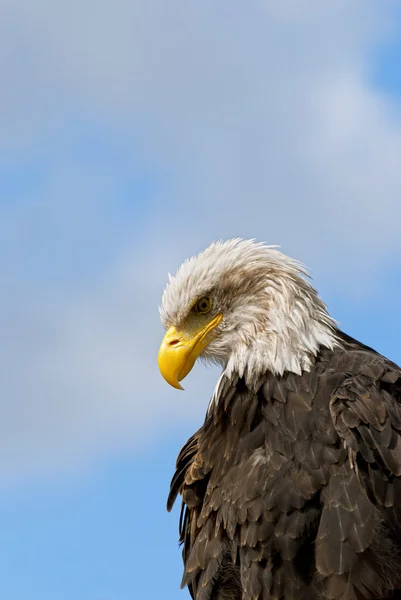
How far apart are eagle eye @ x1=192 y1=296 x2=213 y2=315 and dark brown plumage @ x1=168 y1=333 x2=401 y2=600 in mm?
474

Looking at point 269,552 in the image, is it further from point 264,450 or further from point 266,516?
point 264,450

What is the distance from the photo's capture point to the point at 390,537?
562 cm

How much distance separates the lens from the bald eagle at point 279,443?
561 cm

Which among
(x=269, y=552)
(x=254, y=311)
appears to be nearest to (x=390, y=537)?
(x=269, y=552)

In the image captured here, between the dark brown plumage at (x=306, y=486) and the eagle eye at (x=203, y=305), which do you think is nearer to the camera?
the dark brown plumage at (x=306, y=486)

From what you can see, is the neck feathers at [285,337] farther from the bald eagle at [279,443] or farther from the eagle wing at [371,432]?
the eagle wing at [371,432]

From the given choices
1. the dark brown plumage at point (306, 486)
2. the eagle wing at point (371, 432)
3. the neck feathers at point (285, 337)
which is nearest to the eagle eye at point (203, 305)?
the neck feathers at point (285, 337)

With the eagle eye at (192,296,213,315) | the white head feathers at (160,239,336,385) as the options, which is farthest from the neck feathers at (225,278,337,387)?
the eagle eye at (192,296,213,315)

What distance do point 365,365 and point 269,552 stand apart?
1237mm

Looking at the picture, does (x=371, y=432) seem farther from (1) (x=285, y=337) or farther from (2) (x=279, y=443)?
(1) (x=285, y=337)

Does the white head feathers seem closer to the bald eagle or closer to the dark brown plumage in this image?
the bald eagle

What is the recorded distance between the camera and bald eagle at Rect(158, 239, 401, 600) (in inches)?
221

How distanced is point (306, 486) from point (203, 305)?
140 centimetres

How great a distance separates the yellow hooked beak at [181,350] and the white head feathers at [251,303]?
0.06m
